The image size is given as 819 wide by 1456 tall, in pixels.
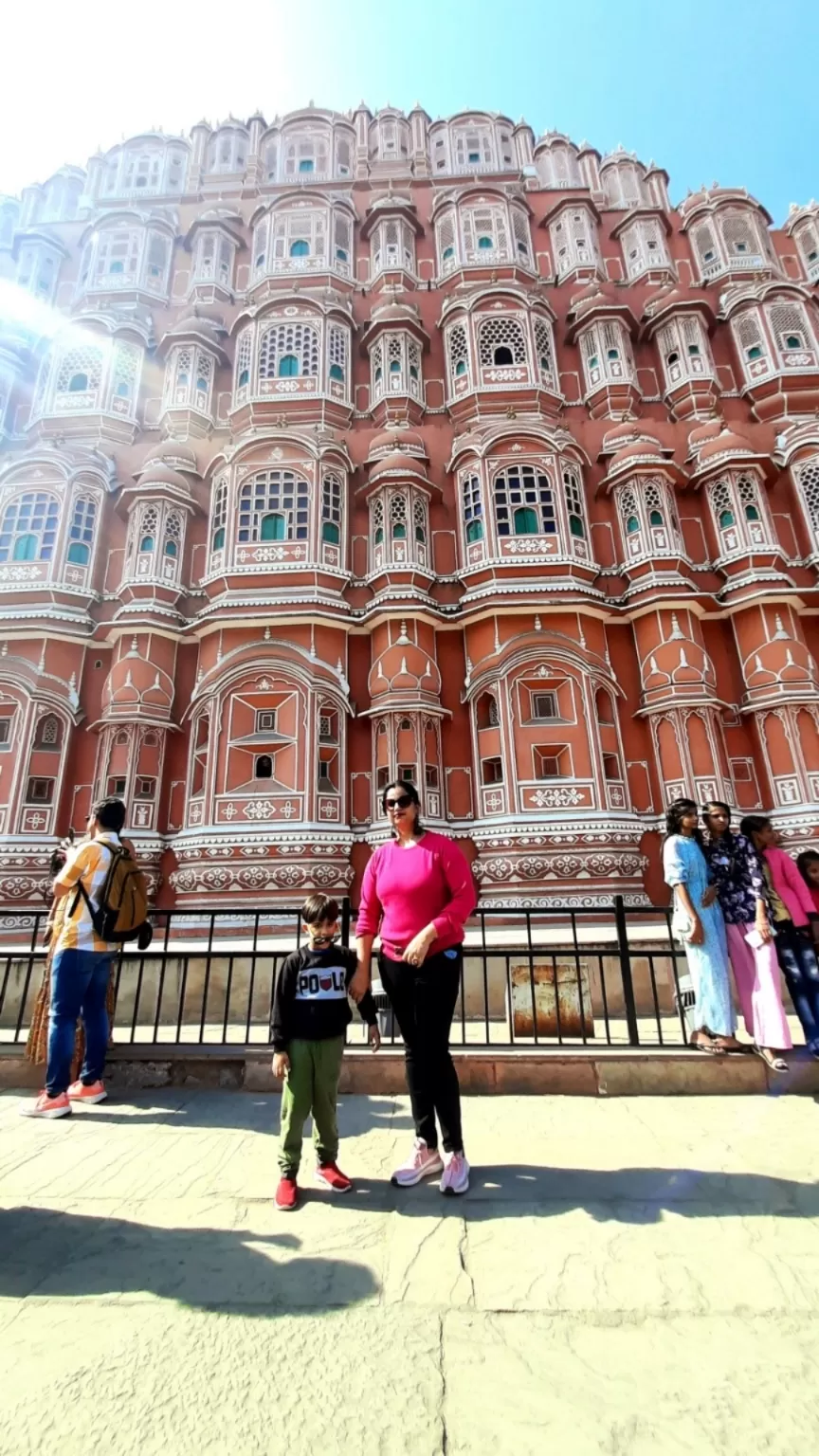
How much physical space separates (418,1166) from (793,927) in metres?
3.67

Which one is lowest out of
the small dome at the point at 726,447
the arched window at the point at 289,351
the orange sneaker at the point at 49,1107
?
the orange sneaker at the point at 49,1107

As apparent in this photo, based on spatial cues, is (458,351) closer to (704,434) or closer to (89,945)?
(704,434)

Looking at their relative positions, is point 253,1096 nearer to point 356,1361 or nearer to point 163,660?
point 356,1361

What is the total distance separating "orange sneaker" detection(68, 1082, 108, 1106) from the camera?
16.1ft

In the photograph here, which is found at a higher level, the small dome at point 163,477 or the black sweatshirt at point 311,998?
the small dome at point 163,477

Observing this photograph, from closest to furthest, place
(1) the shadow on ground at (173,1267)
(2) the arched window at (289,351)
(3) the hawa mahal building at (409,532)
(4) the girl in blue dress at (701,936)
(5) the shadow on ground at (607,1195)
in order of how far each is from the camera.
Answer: (1) the shadow on ground at (173,1267) → (5) the shadow on ground at (607,1195) → (4) the girl in blue dress at (701,936) → (3) the hawa mahal building at (409,532) → (2) the arched window at (289,351)

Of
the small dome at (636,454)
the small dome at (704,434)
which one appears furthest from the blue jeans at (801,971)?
the small dome at (704,434)

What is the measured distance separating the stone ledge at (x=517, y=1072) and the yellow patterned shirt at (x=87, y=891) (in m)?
1.16

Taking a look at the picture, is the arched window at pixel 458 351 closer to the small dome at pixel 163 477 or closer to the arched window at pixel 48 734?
the small dome at pixel 163 477

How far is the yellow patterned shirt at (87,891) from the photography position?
4.80 metres

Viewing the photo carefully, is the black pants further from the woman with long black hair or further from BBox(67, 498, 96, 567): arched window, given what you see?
Result: BBox(67, 498, 96, 567): arched window

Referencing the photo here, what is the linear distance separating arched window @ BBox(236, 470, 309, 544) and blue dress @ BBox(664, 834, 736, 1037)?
12434mm

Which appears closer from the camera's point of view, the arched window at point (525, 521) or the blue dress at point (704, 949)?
the blue dress at point (704, 949)

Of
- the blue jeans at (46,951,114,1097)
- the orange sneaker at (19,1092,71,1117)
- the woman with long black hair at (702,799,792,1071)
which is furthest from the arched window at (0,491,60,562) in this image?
the woman with long black hair at (702,799,792,1071)
